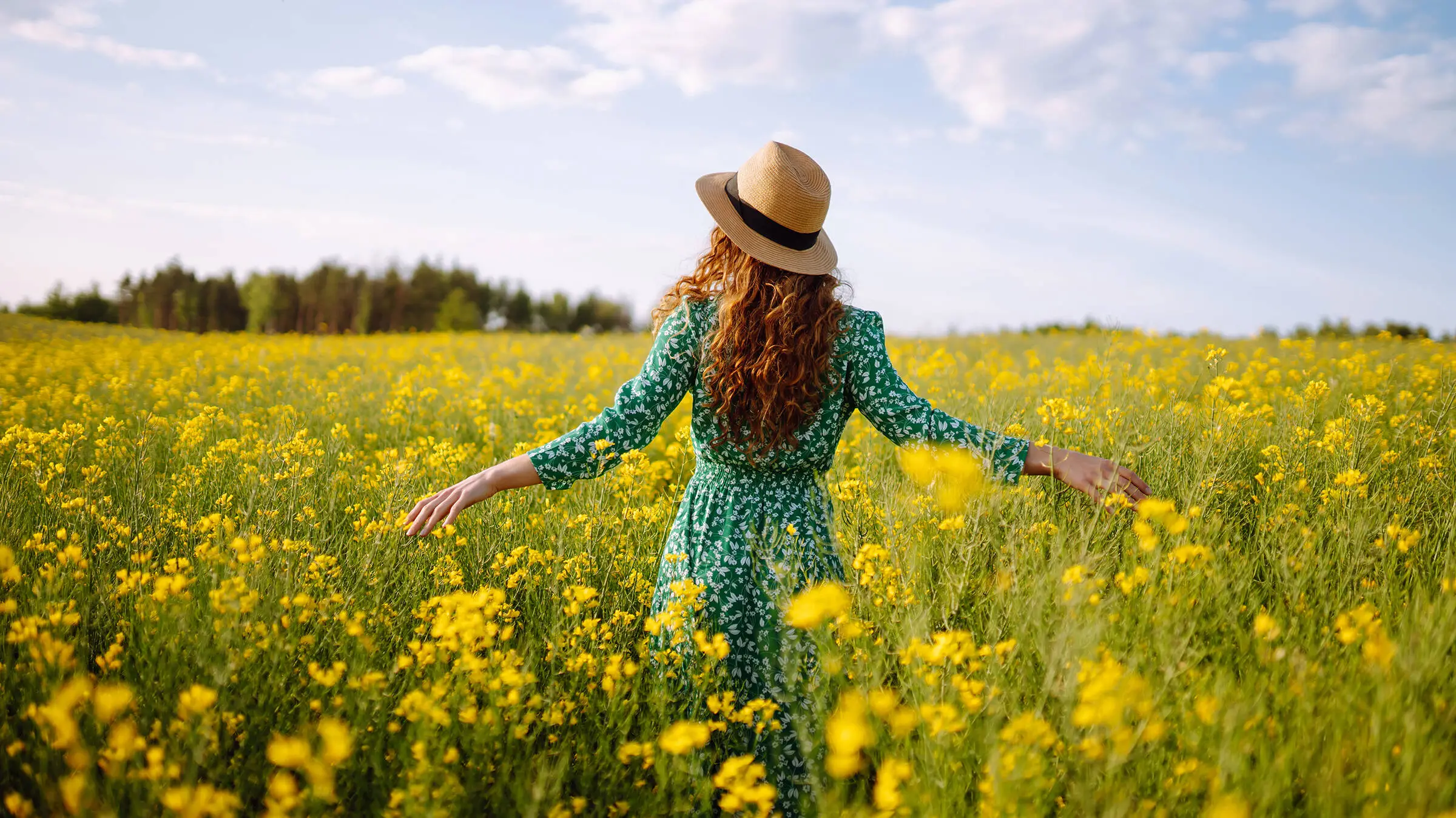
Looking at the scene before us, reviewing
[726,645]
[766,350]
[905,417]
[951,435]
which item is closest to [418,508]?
[726,645]

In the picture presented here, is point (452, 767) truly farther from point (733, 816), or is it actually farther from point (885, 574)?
point (885, 574)

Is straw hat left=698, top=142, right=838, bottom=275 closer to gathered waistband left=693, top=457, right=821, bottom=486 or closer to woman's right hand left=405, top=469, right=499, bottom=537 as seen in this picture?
gathered waistband left=693, top=457, right=821, bottom=486

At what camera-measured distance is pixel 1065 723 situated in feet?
4.56

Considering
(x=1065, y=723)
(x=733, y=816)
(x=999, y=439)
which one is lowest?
(x=733, y=816)

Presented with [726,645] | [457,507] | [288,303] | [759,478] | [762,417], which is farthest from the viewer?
[288,303]

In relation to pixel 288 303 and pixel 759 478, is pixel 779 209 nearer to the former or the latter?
pixel 759 478

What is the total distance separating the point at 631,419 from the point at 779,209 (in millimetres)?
667

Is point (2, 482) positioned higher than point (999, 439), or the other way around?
point (999, 439)

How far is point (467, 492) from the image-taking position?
1812mm

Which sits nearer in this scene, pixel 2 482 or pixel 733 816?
pixel 733 816

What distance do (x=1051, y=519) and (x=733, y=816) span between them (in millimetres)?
1452

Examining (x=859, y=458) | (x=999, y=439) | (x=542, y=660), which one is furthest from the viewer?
(x=859, y=458)

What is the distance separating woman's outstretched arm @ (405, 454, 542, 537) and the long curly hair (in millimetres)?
513

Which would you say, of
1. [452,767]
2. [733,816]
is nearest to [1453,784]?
[733,816]
